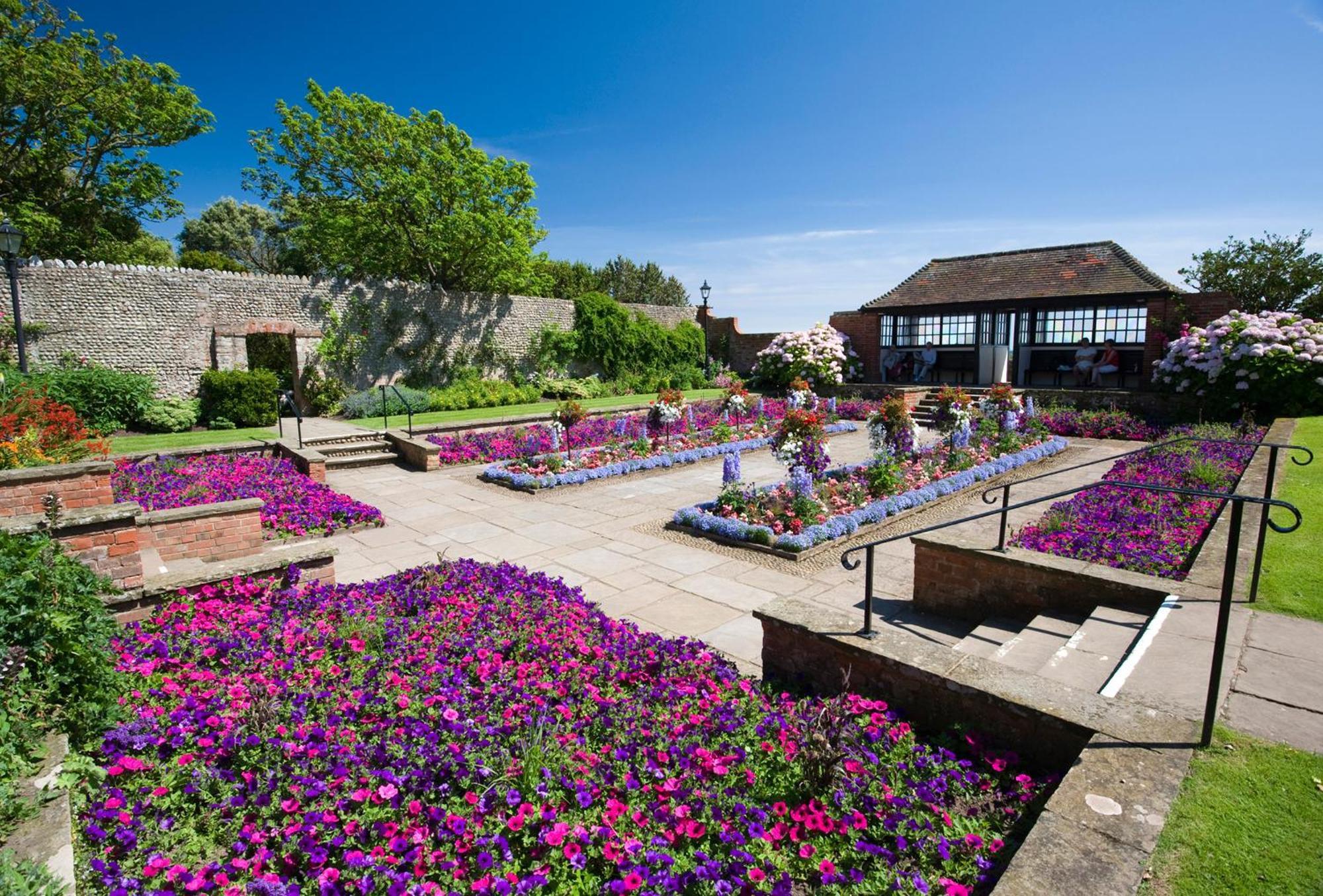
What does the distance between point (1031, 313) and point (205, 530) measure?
65.6 ft

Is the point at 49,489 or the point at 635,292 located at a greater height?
the point at 635,292

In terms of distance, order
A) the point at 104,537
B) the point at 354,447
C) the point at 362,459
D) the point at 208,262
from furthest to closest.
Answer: the point at 208,262 < the point at 354,447 < the point at 362,459 < the point at 104,537

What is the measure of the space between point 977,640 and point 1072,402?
13828 mm

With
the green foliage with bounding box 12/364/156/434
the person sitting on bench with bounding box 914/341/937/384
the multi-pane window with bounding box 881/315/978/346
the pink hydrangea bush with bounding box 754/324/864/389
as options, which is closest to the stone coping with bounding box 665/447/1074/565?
the pink hydrangea bush with bounding box 754/324/864/389

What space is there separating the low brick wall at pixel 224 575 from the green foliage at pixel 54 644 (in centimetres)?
82

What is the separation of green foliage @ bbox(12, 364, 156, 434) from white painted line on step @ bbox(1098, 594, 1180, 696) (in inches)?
589

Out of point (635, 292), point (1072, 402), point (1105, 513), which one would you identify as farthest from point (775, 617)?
point (635, 292)

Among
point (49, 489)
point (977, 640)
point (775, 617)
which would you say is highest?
point (49, 489)

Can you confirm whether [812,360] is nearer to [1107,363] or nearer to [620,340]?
[620,340]

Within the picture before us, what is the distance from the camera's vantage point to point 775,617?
12.0ft

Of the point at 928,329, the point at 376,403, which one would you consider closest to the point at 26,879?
the point at 376,403

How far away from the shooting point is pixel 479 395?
17969mm

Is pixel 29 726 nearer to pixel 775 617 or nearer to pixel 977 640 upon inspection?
pixel 775 617

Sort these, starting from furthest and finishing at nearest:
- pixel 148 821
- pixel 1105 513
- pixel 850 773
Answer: pixel 1105 513, pixel 850 773, pixel 148 821
